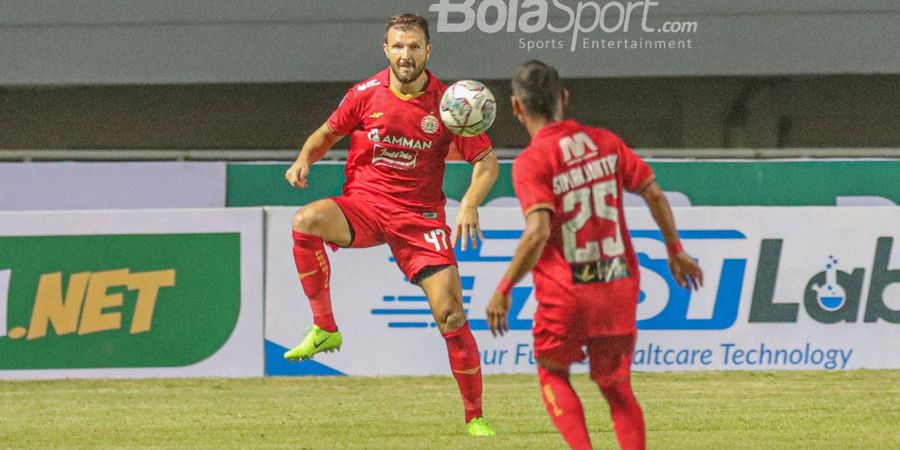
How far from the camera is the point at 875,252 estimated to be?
11820 mm

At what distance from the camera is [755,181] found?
12586 millimetres

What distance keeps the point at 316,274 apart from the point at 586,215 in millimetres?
2899

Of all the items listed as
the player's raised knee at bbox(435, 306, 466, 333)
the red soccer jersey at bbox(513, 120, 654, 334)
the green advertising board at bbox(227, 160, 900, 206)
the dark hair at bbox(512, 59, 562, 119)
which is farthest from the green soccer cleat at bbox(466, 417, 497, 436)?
the green advertising board at bbox(227, 160, 900, 206)

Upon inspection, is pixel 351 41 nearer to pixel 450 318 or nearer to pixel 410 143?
pixel 410 143

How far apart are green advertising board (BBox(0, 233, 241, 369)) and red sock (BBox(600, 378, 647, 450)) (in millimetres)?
6228

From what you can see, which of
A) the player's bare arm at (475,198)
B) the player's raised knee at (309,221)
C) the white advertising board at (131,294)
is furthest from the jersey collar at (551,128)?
the white advertising board at (131,294)

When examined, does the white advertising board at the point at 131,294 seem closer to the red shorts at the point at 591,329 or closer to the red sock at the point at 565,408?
the red sock at the point at 565,408

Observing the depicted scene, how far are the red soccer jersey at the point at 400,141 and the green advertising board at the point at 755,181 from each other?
13.2 ft

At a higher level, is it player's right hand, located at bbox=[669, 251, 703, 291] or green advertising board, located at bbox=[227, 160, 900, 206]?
green advertising board, located at bbox=[227, 160, 900, 206]

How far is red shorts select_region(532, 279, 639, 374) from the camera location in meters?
5.92

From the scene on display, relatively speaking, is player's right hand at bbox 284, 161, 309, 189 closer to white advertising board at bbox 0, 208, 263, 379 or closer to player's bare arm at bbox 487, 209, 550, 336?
player's bare arm at bbox 487, 209, 550, 336

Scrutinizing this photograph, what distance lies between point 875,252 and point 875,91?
5397mm

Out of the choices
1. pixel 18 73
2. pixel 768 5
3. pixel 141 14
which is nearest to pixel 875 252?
pixel 768 5

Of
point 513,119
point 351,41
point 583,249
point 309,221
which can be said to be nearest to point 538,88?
point 583,249
